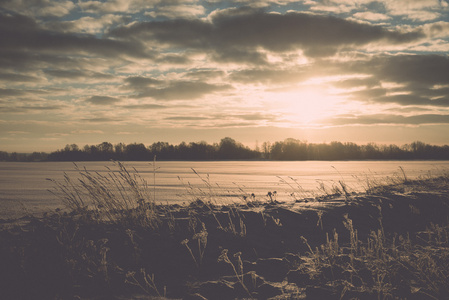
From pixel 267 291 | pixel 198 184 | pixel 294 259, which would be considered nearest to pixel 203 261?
pixel 267 291

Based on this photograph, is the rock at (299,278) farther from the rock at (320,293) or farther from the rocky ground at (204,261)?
the rock at (320,293)

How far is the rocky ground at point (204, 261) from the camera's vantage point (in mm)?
4207

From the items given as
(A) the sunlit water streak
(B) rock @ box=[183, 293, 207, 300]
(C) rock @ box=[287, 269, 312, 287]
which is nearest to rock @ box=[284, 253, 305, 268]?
(C) rock @ box=[287, 269, 312, 287]

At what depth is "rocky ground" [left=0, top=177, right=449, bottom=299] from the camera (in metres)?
4.21

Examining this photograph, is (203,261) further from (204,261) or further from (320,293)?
(320,293)

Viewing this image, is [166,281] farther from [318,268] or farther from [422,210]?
[422,210]

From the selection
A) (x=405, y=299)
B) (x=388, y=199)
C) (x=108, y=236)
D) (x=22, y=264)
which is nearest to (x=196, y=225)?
(x=108, y=236)

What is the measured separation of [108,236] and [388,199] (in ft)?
24.1

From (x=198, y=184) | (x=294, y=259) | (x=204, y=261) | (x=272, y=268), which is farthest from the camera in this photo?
(x=198, y=184)

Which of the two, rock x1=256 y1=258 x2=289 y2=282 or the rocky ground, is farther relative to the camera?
rock x1=256 y1=258 x2=289 y2=282

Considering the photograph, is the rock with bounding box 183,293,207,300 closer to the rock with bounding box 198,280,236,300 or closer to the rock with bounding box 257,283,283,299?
the rock with bounding box 198,280,236,300

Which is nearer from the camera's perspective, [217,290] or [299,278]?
[217,290]

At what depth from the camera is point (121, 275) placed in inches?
183

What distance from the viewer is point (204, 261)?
5.14 meters
